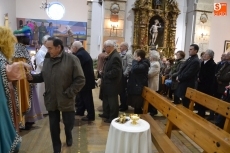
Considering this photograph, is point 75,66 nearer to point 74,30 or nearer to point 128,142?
point 128,142

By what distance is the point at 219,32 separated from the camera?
10.4m

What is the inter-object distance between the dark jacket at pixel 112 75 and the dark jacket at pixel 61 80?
1.14 metres

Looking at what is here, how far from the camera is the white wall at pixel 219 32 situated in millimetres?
10398

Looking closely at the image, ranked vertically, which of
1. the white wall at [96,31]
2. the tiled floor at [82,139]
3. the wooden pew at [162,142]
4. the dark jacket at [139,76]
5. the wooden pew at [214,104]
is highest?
the white wall at [96,31]

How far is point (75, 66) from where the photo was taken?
2.71m

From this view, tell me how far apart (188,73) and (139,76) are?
37.7 inches

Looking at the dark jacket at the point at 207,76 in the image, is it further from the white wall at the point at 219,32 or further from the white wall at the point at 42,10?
the white wall at the point at 42,10

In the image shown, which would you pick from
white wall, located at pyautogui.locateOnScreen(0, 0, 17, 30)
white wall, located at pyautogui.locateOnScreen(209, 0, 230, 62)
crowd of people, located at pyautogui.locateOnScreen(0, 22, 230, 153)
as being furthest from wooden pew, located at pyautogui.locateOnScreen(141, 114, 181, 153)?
white wall, located at pyautogui.locateOnScreen(0, 0, 17, 30)

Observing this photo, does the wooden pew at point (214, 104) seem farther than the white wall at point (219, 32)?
No

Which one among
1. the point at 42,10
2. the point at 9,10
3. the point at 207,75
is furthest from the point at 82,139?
the point at 42,10

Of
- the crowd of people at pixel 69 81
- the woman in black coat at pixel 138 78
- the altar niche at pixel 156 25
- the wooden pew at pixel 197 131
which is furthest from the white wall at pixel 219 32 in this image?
the wooden pew at pixel 197 131

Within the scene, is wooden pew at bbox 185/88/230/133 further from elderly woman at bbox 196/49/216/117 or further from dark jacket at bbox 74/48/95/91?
dark jacket at bbox 74/48/95/91

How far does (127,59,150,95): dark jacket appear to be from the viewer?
4.12 metres

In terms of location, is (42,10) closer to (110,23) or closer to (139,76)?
(110,23)
